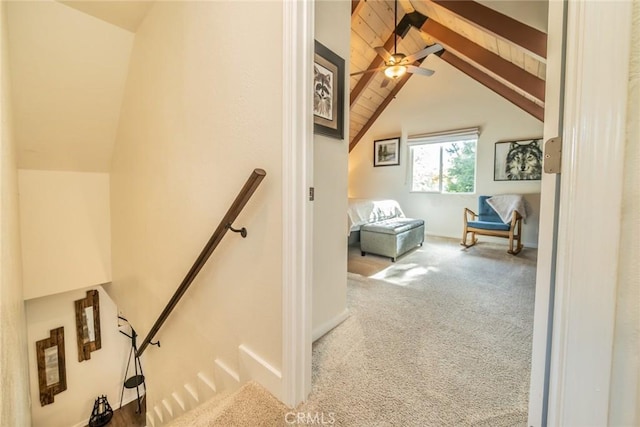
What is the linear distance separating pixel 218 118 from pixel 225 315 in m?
1.08

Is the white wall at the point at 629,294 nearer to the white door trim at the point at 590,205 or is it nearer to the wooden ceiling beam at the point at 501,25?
the white door trim at the point at 590,205

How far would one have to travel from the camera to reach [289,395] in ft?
3.60

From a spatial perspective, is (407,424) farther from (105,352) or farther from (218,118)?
(105,352)

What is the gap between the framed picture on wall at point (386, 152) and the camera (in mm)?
5809

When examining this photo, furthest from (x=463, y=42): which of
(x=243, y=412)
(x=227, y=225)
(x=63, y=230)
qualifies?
(x=63, y=230)

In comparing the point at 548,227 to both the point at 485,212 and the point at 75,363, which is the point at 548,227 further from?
the point at 75,363

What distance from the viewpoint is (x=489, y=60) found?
11.7 ft

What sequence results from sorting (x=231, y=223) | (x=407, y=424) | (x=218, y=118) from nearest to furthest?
(x=407, y=424) < (x=231, y=223) < (x=218, y=118)

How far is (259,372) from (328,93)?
62.2 inches

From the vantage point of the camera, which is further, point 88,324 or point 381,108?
point 381,108

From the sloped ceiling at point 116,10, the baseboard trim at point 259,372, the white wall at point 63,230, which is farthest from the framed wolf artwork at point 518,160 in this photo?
the white wall at point 63,230

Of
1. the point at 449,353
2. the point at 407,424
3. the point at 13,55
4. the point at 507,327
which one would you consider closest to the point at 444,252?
the point at 507,327

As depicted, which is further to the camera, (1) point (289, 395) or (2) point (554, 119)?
(1) point (289, 395)

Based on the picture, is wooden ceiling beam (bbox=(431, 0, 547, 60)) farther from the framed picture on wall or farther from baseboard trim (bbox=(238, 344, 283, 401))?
baseboard trim (bbox=(238, 344, 283, 401))
